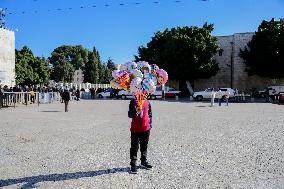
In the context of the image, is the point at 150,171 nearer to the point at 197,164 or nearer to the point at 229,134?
the point at 197,164

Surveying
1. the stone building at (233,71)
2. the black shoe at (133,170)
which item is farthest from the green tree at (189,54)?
the black shoe at (133,170)

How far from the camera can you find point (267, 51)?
5000 centimetres

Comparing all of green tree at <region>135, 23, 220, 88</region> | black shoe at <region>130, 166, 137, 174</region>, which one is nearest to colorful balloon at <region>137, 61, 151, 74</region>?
black shoe at <region>130, 166, 137, 174</region>

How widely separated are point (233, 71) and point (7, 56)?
3283 cm

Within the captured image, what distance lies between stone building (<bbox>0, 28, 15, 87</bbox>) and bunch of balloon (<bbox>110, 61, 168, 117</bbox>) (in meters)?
41.1

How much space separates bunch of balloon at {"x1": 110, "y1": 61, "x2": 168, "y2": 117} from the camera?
7.07 meters

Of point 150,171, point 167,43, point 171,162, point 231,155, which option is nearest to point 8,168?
point 150,171

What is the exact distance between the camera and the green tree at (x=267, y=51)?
49.8m

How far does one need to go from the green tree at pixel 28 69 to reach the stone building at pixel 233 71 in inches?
1200

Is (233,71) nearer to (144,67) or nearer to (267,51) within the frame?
(267,51)

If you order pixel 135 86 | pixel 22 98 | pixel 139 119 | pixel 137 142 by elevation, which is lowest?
pixel 137 142

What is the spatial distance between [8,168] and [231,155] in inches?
186

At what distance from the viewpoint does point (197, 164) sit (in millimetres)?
7473

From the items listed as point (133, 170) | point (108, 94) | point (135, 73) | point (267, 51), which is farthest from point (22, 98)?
point (267, 51)
